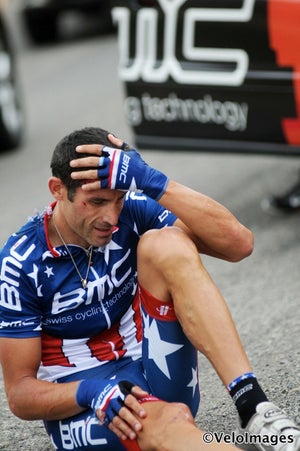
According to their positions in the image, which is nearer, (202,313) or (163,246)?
(202,313)

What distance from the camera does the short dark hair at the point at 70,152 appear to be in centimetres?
357

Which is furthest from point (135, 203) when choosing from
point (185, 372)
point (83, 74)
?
point (83, 74)

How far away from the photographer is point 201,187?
26.3ft

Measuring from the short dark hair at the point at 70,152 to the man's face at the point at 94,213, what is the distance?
39 millimetres

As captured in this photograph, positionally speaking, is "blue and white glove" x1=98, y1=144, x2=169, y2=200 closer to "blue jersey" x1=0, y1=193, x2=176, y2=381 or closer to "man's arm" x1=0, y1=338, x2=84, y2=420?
"blue jersey" x1=0, y1=193, x2=176, y2=381

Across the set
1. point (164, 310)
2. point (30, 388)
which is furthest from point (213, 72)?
point (30, 388)

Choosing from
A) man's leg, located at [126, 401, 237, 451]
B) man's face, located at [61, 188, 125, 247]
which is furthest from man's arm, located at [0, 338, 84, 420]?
man's face, located at [61, 188, 125, 247]

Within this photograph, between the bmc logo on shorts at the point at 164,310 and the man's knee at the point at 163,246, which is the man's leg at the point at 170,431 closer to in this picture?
the bmc logo on shorts at the point at 164,310

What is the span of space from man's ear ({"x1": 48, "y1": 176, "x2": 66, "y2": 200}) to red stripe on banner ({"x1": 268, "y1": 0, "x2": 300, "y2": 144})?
2.83 m

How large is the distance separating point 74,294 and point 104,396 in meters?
0.45

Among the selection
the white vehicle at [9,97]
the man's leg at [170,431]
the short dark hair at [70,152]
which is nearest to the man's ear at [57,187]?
the short dark hair at [70,152]

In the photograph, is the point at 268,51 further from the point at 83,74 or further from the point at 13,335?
the point at 83,74

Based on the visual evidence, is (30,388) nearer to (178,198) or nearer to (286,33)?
(178,198)

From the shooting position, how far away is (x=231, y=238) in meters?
3.90
